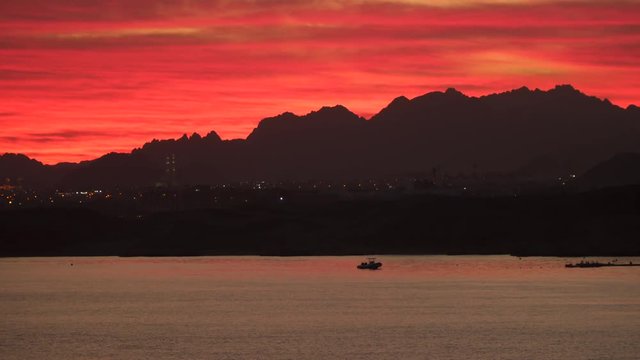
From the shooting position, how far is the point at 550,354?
126 meters

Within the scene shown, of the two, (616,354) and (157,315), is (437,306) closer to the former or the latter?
(157,315)

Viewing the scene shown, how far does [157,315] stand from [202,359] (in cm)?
5155

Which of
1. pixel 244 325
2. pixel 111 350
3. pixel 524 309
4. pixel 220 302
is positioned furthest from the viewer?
pixel 220 302

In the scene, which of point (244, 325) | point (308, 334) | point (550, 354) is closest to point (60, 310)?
point (244, 325)

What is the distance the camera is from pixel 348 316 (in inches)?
6570

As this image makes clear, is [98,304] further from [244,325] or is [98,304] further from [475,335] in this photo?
[475,335]

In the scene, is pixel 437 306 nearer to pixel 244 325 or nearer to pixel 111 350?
pixel 244 325

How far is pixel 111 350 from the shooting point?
12988cm

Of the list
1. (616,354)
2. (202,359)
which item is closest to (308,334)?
(202,359)

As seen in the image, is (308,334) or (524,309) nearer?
(308,334)

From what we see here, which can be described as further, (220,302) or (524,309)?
(220,302)

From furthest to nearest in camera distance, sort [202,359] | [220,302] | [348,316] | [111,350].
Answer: [220,302]
[348,316]
[111,350]
[202,359]

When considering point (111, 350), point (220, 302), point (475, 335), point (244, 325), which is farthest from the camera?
point (220, 302)

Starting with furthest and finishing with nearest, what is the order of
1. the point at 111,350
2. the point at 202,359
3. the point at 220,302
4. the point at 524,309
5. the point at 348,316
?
1. the point at 220,302
2. the point at 524,309
3. the point at 348,316
4. the point at 111,350
5. the point at 202,359
